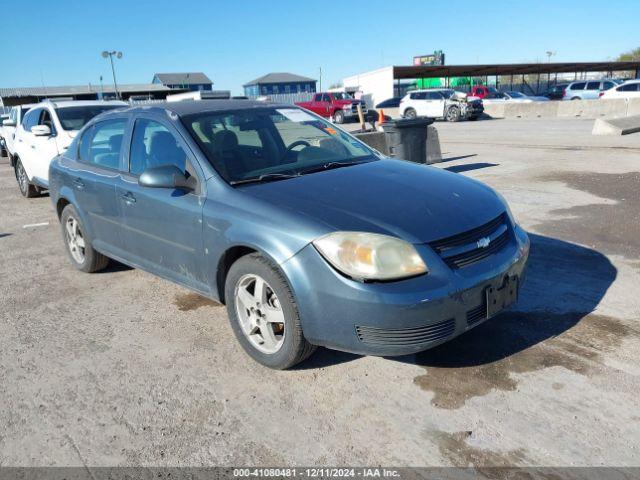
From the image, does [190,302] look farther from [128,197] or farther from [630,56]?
[630,56]

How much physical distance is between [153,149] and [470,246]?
98.2 inches

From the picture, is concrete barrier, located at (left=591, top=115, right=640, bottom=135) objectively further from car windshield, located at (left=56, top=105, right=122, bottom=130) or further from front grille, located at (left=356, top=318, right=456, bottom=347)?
front grille, located at (left=356, top=318, right=456, bottom=347)

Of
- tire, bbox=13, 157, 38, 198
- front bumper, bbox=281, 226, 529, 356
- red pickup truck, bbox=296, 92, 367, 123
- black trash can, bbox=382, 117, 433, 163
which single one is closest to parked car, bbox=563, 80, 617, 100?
red pickup truck, bbox=296, 92, 367, 123

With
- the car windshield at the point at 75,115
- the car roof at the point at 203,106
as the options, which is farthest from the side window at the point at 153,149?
the car windshield at the point at 75,115

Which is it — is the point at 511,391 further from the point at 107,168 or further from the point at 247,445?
the point at 107,168

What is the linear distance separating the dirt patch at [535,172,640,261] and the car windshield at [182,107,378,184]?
2.76m

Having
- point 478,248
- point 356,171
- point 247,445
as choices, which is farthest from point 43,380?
point 478,248

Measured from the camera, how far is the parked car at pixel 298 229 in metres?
2.87

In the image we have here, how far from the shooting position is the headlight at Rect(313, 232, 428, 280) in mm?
2842

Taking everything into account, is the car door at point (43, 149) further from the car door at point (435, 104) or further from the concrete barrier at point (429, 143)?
the car door at point (435, 104)

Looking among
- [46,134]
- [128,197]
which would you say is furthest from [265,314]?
[46,134]

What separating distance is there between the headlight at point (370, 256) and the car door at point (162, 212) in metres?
1.09

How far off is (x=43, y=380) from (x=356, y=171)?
245cm

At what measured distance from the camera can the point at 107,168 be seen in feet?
15.2
